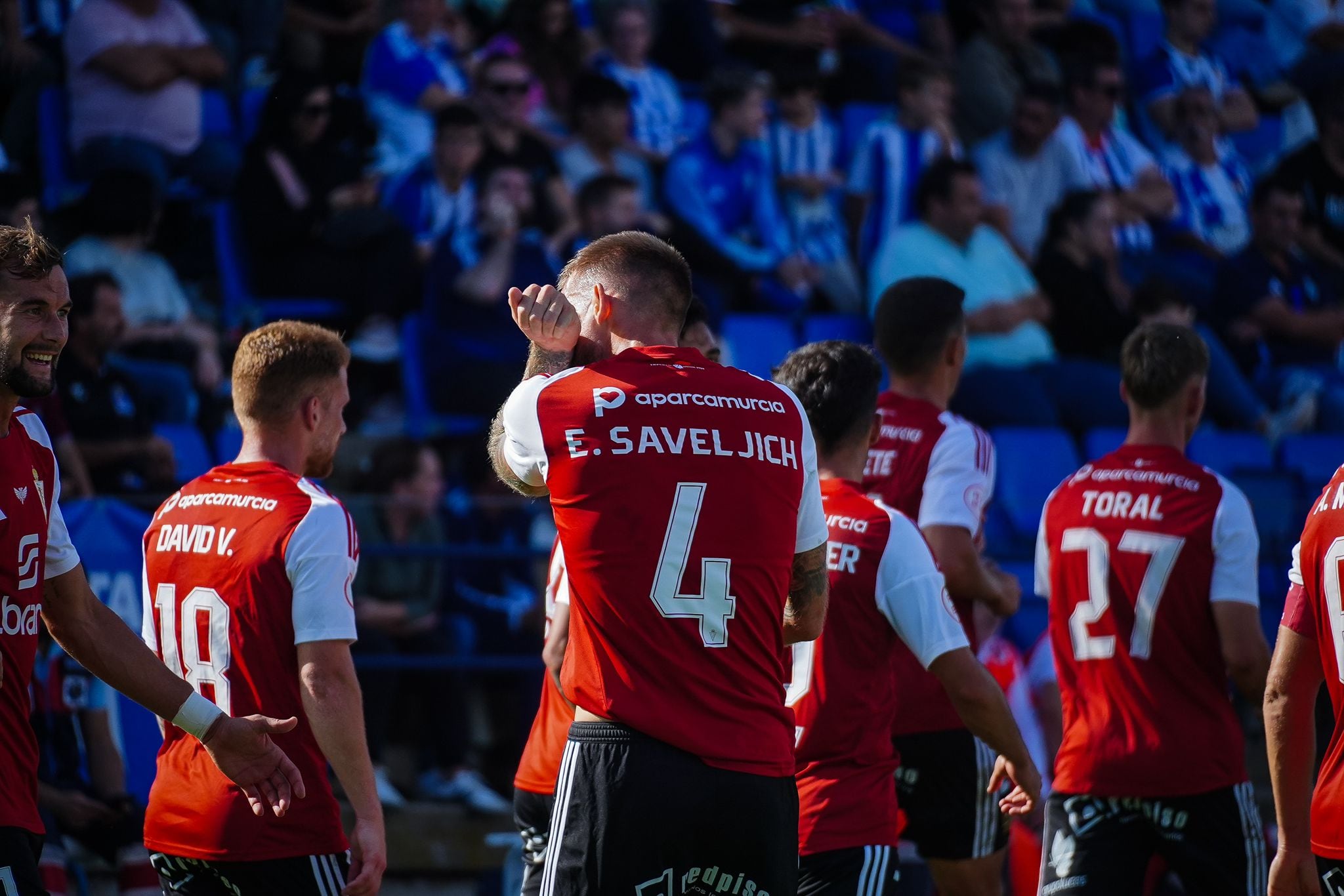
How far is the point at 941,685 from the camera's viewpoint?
5113 millimetres

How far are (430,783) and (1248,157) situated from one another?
8846 millimetres

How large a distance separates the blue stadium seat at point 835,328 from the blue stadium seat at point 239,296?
3001mm

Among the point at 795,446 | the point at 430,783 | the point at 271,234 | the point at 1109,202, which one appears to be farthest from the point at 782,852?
the point at 1109,202

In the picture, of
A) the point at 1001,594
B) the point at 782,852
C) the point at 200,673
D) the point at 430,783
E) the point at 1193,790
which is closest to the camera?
the point at 782,852

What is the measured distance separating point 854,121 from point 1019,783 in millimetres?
7434

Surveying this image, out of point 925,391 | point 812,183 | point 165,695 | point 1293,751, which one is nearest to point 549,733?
point 165,695

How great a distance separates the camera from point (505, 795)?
7.64m

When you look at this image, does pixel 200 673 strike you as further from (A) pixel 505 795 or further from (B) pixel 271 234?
(B) pixel 271 234

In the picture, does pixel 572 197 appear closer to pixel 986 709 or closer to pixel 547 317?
pixel 986 709

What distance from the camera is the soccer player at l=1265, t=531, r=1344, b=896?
3.74 meters

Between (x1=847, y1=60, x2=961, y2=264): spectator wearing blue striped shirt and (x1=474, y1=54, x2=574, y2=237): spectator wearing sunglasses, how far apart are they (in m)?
2.08

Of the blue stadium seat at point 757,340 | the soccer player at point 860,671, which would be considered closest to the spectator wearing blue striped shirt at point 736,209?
the blue stadium seat at point 757,340

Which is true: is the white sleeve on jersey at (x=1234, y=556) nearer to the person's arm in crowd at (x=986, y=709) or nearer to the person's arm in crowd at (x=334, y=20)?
the person's arm in crowd at (x=986, y=709)

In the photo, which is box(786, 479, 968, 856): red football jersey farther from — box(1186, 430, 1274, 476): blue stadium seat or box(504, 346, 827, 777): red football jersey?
box(1186, 430, 1274, 476): blue stadium seat
